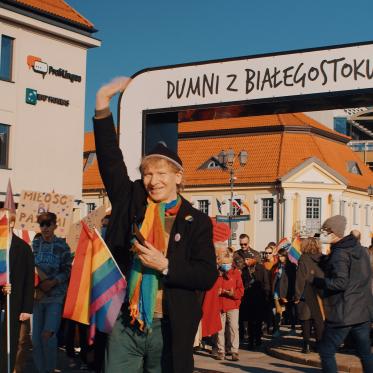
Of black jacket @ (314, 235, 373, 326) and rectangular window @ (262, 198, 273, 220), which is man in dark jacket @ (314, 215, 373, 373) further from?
rectangular window @ (262, 198, 273, 220)

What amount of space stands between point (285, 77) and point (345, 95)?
79 cm

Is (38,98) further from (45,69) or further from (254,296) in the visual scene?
(254,296)

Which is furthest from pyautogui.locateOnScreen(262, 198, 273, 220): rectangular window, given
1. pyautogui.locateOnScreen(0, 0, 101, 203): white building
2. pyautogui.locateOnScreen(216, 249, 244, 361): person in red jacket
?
pyautogui.locateOnScreen(216, 249, 244, 361): person in red jacket

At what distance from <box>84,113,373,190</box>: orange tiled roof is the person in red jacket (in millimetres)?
45296

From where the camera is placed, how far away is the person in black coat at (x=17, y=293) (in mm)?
8305

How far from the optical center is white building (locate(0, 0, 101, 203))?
110 ft

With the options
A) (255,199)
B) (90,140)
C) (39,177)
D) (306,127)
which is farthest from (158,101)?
(90,140)

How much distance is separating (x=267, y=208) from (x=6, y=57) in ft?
96.8

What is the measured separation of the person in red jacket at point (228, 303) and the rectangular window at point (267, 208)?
150 ft

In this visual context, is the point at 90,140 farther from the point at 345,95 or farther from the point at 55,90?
the point at 345,95

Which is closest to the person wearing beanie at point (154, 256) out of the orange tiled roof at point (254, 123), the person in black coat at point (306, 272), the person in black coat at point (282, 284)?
the person in black coat at point (306, 272)

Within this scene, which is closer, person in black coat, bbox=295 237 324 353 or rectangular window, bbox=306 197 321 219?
person in black coat, bbox=295 237 324 353

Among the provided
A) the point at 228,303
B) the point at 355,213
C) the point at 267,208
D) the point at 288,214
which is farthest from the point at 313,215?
the point at 228,303

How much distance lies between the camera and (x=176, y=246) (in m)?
4.38
